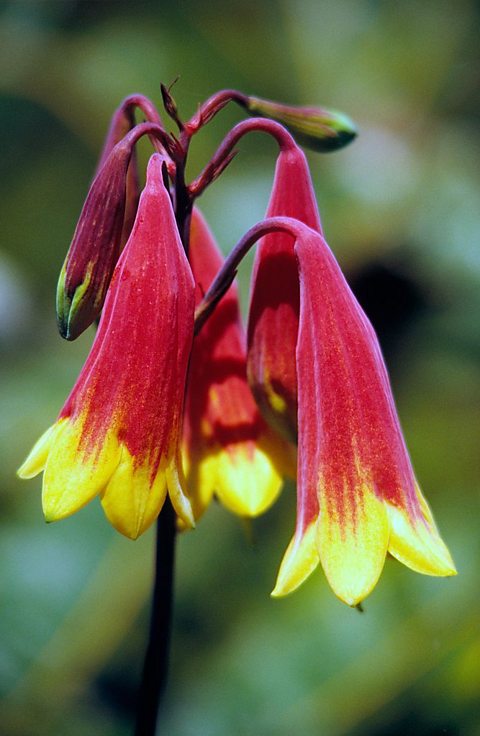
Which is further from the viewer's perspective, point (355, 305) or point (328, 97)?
point (328, 97)

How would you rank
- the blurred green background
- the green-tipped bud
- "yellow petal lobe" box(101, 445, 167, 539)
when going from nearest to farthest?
"yellow petal lobe" box(101, 445, 167, 539)
the green-tipped bud
the blurred green background

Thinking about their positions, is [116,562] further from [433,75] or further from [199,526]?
[433,75]

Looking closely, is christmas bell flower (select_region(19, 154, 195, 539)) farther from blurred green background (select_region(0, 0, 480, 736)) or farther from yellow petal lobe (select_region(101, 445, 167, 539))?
blurred green background (select_region(0, 0, 480, 736))

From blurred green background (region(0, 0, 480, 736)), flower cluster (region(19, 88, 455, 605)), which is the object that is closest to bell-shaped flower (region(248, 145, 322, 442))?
flower cluster (region(19, 88, 455, 605))

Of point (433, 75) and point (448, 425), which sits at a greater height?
point (433, 75)

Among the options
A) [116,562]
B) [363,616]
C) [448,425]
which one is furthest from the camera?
[448,425]

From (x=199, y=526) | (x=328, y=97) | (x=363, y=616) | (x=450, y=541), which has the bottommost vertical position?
(x=199, y=526)

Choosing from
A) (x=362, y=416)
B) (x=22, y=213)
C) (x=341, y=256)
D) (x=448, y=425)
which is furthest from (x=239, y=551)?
(x=22, y=213)
